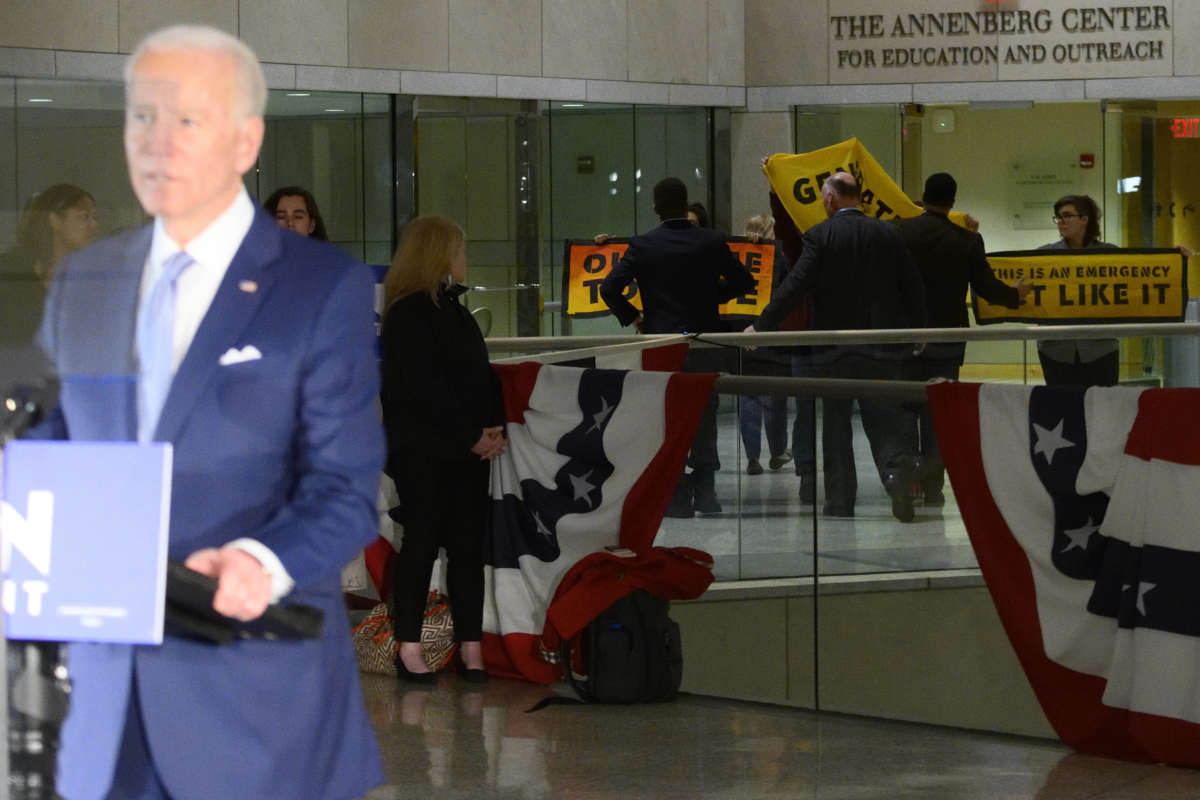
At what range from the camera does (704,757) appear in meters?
6.37

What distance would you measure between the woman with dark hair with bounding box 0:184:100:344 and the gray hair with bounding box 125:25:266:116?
0.18 meters

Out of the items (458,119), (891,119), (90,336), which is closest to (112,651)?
(90,336)

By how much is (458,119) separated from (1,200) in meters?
16.8

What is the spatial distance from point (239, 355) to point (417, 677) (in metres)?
5.49

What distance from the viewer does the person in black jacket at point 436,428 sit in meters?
7.13

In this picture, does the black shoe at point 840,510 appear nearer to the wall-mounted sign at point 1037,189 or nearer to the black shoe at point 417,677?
the black shoe at point 417,677

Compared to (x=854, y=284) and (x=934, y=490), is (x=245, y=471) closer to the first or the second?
(x=934, y=490)

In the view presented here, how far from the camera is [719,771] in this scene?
20.2 ft

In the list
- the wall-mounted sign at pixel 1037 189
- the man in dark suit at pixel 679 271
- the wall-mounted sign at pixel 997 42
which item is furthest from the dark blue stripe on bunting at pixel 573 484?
the wall-mounted sign at pixel 1037 189

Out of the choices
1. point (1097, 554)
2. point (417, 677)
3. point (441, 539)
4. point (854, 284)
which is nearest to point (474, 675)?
point (417, 677)

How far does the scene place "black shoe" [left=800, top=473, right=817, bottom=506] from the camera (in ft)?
25.5

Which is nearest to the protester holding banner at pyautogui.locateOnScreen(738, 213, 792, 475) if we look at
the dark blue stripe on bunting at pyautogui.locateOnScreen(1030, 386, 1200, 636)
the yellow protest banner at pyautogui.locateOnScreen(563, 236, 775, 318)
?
the dark blue stripe on bunting at pyautogui.locateOnScreen(1030, 386, 1200, 636)

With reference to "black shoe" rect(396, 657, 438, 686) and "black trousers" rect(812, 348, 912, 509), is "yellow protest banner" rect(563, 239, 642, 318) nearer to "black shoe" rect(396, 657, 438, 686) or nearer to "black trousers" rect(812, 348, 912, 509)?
"black trousers" rect(812, 348, 912, 509)

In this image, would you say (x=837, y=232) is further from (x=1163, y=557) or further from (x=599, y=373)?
(x=1163, y=557)
